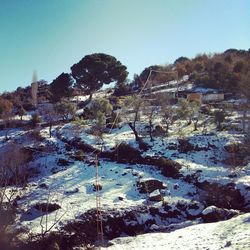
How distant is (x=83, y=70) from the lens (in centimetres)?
4491

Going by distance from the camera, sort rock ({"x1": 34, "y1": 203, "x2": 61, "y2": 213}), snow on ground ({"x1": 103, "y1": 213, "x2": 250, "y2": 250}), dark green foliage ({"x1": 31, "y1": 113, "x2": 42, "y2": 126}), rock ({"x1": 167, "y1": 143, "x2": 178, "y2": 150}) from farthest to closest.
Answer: dark green foliage ({"x1": 31, "y1": 113, "x2": 42, "y2": 126}), rock ({"x1": 167, "y1": 143, "x2": 178, "y2": 150}), rock ({"x1": 34, "y1": 203, "x2": 61, "y2": 213}), snow on ground ({"x1": 103, "y1": 213, "x2": 250, "y2": 250})

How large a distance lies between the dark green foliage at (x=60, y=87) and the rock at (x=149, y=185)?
22.6 metres

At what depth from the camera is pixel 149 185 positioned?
2275cm

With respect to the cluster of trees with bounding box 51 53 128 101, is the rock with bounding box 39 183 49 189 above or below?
below

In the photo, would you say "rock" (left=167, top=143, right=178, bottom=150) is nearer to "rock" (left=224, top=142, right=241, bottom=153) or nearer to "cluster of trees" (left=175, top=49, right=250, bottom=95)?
"rock" (left=224, top=142, right=241, bottom=153)

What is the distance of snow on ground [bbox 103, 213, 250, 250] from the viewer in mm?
12343

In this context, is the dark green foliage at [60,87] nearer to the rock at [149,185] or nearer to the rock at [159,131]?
the rock at [159,131]

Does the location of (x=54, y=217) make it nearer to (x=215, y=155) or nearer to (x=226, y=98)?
(x=215, y=155)

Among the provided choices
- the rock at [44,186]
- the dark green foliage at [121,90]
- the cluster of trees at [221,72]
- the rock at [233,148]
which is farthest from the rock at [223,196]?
the dark green foliage at [121,90]

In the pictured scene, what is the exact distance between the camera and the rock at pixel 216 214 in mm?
18641

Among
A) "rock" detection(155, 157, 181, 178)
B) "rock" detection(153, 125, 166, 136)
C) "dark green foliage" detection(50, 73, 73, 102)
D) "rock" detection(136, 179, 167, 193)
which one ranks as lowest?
"rock" detection(136, 179, 167, 193)

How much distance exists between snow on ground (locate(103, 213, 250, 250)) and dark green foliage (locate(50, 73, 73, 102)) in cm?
2741

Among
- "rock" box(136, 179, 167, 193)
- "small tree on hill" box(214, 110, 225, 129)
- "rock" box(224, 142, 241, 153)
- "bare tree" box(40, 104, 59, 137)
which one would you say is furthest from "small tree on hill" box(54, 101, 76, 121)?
"rock" box(224, 142, 241, 153)

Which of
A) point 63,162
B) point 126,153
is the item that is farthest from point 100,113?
point 63,162
